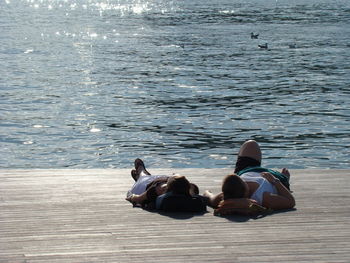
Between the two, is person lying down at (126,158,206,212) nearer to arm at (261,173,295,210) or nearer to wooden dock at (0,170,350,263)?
wooden dock at (0,170,350,263)

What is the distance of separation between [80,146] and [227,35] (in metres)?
43.6

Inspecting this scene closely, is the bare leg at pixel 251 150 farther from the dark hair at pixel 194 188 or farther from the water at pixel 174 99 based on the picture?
the water at pixel 174 99

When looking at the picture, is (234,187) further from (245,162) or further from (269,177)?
(245,162)

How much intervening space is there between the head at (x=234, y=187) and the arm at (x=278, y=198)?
1.01ft

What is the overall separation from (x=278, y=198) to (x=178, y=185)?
115cm

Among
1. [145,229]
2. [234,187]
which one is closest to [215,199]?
[234,187]

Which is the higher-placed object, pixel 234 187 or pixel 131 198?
pixel 234 187

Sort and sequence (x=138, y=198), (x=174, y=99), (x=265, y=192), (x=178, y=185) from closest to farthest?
1. (x=178, y=185)
2. (x=265, y=192)
3. (x=138, y=198)
4. (x=174, y=99)

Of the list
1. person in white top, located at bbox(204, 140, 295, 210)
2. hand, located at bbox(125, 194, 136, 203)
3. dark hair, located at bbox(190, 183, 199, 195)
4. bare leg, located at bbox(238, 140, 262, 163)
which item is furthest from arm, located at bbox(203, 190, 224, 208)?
hand, located at bbox(125, 194, 136, 203)

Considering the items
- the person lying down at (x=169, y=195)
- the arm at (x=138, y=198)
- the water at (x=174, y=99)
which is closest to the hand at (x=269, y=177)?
the person lying down at (x=169, y=195)

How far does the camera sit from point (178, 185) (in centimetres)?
829

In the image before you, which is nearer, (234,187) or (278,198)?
(234,187)

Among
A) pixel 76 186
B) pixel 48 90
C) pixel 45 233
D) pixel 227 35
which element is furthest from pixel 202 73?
pixel 45 233

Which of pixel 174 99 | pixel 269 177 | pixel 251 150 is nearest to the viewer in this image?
pixel 269 177
